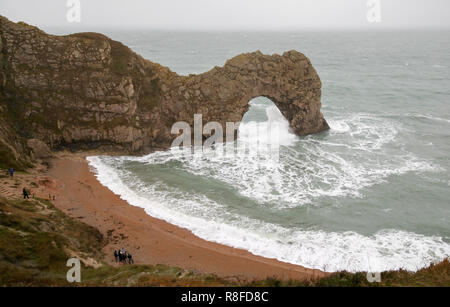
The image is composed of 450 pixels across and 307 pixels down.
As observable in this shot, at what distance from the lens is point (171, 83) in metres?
45.6

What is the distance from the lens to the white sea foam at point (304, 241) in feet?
79.4

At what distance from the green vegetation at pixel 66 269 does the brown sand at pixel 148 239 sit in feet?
9.55

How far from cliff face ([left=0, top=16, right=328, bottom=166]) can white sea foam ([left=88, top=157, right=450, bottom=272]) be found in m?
13.5

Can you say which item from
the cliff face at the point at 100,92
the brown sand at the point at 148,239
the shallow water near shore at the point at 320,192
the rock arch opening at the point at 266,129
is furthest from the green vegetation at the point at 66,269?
the rock arch opening at the point at 266,129

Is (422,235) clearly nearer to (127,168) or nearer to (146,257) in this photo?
(146,257)

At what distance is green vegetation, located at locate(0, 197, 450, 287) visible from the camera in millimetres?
15484

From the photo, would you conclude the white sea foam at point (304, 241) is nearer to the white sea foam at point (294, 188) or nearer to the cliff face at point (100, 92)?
the white sea foam at point (294, 188)

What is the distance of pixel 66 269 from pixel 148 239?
8.38 meters

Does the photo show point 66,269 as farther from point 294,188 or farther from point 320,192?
point 320,192

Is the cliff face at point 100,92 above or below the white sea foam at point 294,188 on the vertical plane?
above

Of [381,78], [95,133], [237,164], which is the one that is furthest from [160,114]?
[381,78]

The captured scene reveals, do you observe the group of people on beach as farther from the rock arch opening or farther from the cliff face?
the rock arch opening
